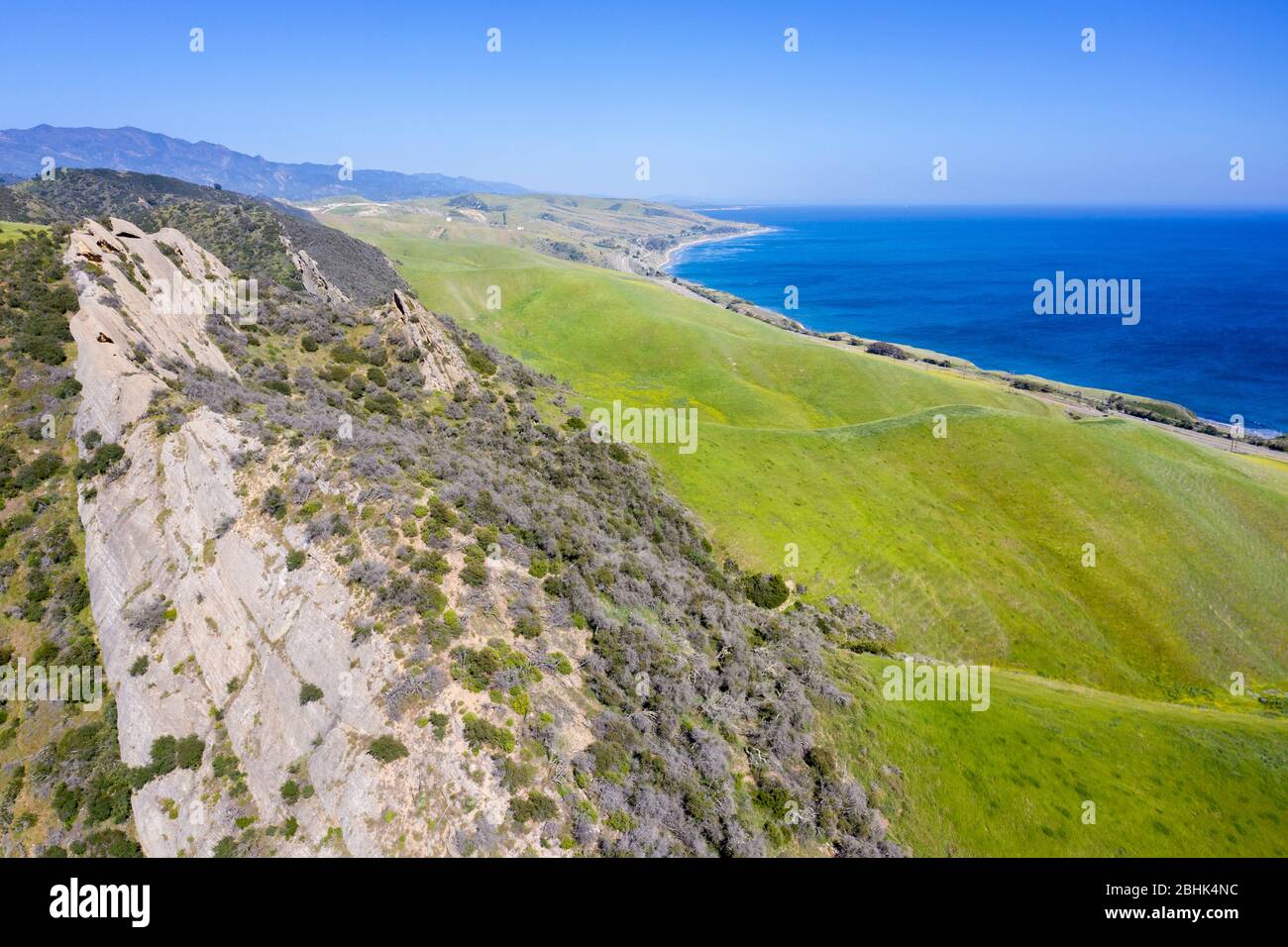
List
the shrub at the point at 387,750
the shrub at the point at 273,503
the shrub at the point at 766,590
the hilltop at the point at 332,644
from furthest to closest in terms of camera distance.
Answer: the shrub at the point at 766,590
the shrub at the point at 273,503
the hilltop at the point at 332,644
the shrub at the point at 387,750

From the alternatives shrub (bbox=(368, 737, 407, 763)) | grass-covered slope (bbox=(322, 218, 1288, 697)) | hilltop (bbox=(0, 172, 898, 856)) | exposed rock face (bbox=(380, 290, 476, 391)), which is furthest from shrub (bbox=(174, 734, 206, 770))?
grass-covered slope (bbox=(322, 218, 1288, 697))

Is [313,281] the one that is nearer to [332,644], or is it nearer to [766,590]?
[332,644]

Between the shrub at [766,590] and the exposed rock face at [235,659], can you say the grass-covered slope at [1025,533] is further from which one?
the exposed rock face at [235,659]

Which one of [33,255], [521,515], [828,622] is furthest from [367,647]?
[33,255]

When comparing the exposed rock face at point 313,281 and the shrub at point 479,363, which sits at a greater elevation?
the exposed rock face at point 313,281

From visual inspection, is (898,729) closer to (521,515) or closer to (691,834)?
(691,834)

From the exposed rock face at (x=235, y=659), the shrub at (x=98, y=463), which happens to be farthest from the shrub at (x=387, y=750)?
the shrub at (x=98, y=463)

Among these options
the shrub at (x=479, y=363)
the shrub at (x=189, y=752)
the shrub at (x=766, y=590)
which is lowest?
the shrub at (x=766, y=590)

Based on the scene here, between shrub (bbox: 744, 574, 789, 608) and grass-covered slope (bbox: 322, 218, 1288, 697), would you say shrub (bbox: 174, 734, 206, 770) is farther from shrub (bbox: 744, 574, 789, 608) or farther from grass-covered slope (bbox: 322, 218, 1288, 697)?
grass-covered slope (bbox: 322, 218, 1288, 697)
